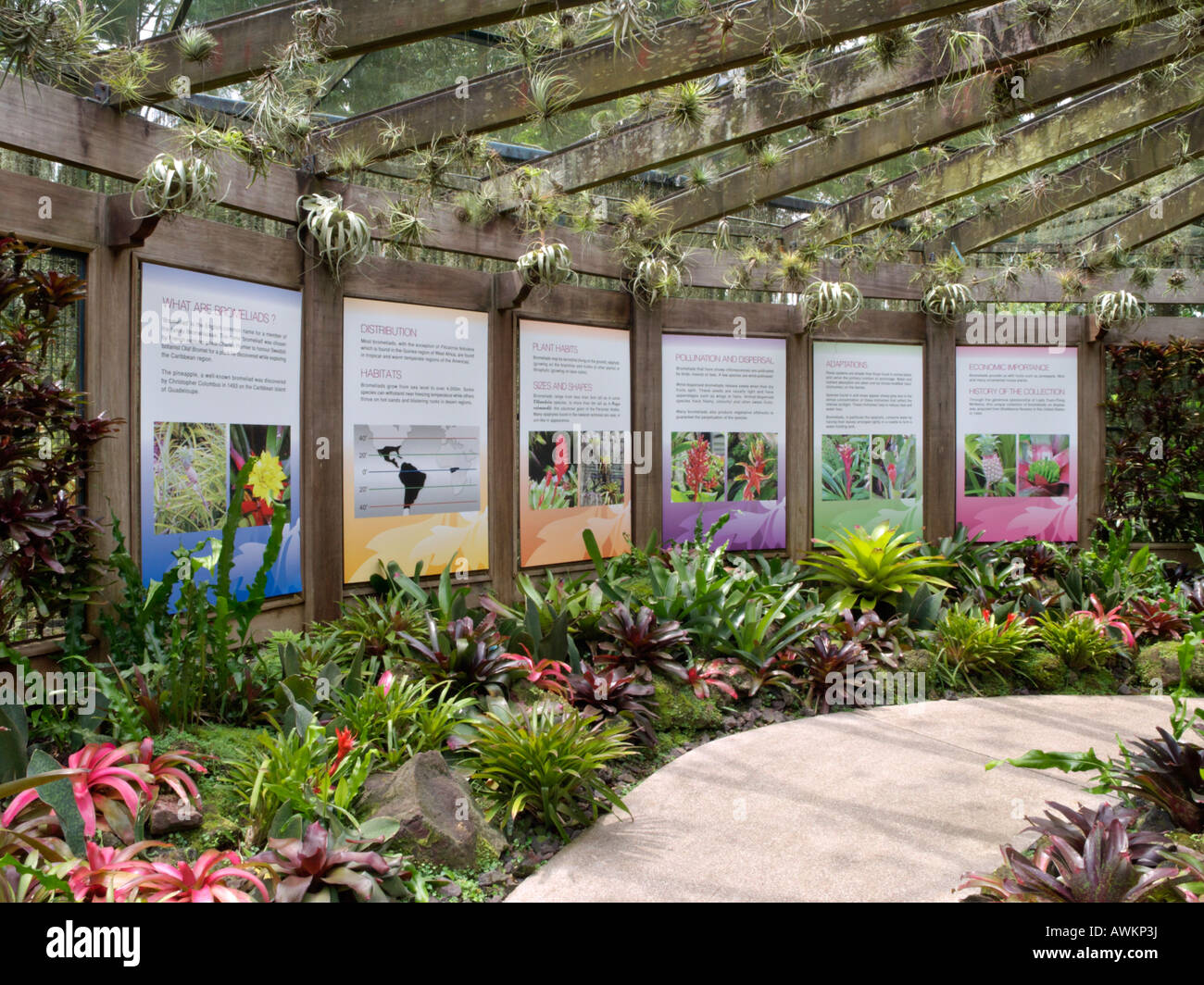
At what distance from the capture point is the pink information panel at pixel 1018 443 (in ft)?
25.5

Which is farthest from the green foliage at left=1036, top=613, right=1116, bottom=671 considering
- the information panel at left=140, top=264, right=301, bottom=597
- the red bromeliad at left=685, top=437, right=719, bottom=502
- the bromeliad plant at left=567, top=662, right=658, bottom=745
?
the information panel at left=140, top=264, right=301, bottom=597

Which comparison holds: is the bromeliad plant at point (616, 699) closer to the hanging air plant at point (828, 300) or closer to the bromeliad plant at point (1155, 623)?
the bromeliad plant at point (1155, 623)

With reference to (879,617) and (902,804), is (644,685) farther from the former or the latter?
(879,617)

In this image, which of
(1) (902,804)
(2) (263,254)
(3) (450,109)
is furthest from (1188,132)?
(2) (263,254)

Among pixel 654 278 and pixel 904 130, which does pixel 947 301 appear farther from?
pixel 654 278

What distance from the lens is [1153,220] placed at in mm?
7484

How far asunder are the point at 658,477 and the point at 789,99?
285 centimetres

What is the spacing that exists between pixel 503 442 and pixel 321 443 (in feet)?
4.29

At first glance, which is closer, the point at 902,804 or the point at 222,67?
the point at 902,804

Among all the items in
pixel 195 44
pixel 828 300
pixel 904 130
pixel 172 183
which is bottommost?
pixel 172 183

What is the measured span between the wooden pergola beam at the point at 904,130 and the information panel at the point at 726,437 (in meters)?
1.10

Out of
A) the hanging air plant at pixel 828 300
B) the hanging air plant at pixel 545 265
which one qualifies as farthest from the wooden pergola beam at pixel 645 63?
the hanging air plant at pixel 828 300

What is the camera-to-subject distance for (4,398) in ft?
11.1

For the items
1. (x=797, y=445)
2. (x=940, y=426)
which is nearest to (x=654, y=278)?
(x=797, y=445)
